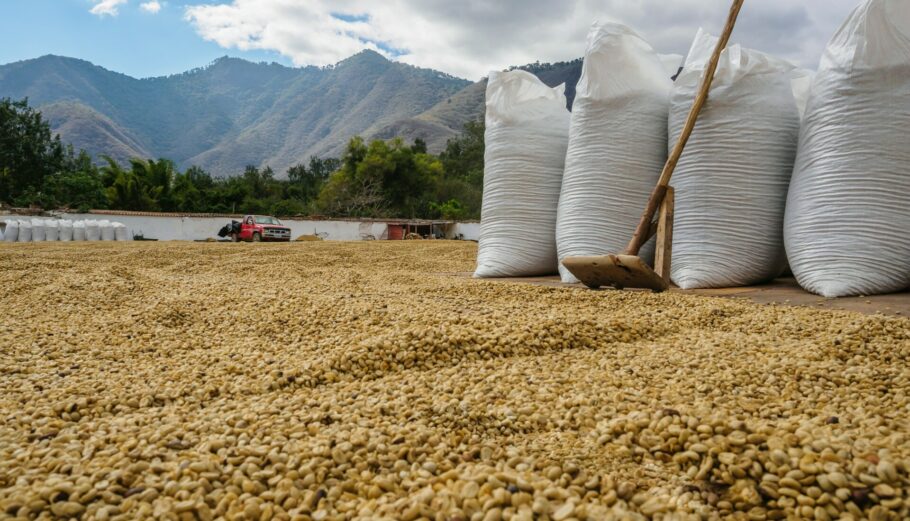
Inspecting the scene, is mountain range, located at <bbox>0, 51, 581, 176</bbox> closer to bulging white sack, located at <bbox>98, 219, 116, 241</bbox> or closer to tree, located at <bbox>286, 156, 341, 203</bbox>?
tree, located at <bbox>286, 156, 341, 203</bbox>

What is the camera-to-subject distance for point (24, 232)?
1034 cm

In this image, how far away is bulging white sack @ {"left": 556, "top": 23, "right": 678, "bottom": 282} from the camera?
3.01 meters

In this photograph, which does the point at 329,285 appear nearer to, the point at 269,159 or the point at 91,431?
the point at 91,431

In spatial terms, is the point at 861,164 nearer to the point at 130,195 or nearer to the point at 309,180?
the point at 130,195

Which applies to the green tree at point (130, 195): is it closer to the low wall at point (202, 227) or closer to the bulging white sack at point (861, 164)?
the low wall at point (202, 227)

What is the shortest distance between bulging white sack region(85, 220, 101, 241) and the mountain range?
4091 cm

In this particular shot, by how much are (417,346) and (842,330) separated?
4.20ft

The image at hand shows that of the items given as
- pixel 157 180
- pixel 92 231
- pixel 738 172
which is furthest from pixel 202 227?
pixel 738 172

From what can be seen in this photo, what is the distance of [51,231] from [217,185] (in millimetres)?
16854

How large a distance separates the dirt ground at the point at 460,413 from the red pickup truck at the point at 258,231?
1117cm

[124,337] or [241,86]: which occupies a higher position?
[241,86]

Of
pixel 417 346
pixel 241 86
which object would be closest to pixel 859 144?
pixel 417 346

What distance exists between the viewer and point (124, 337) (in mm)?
2014

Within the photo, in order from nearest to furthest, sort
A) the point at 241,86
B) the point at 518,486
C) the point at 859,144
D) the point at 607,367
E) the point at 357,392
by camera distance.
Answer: the point at 518,486, the point at 357,392, the point at 607,367, the point at 859,144, the point at 241,86
